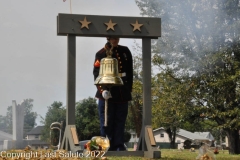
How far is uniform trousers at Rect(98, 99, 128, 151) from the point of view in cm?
1100

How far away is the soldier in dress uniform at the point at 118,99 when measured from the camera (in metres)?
10.9

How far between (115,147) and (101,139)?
165 cm

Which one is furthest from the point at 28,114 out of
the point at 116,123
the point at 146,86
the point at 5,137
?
the point at 146,86

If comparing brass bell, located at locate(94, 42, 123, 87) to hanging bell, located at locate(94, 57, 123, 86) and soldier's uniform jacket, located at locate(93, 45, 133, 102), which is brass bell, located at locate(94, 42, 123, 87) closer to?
hanging bell, located at locate(94, 57, 123, 86)

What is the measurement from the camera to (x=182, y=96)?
64.5 ft

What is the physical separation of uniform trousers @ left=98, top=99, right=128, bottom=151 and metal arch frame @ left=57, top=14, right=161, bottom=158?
47cm

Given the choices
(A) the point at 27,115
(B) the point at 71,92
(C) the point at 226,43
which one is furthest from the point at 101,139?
(C) the point at 226,43

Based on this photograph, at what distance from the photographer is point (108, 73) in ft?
34.0

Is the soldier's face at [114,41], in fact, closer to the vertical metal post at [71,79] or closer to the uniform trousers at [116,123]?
the vertical metal post at [71,79]

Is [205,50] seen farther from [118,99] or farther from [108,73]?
[108,73]

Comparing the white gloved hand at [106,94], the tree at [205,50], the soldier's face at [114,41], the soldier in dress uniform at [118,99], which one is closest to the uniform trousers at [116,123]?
the soldier in dress uniform at [118,99]

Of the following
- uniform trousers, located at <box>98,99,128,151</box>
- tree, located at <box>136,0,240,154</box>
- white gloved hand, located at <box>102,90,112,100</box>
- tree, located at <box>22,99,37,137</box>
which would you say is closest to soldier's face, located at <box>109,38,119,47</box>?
white gloved hand, located at <box>102,90,112,100</box>

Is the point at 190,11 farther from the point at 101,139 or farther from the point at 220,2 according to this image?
the point at 101,139

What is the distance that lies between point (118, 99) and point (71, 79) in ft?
3.60
